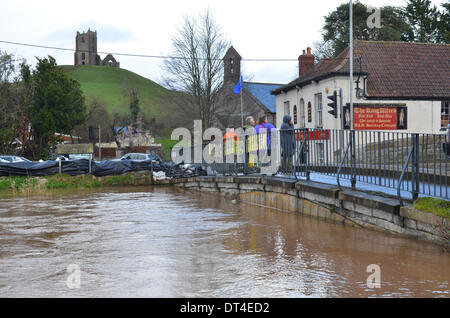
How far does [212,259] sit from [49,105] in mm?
44455

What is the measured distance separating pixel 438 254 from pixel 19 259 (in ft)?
18.4

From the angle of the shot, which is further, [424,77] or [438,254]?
[424,77]

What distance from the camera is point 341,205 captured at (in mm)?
9531

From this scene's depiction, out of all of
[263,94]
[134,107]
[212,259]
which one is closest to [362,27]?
[263,94]

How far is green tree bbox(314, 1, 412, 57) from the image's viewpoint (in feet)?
146

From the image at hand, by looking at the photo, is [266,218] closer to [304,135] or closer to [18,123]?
[304,135]

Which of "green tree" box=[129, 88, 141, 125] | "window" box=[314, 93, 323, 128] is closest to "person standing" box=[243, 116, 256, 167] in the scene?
"window" box=[314, 93, 323, 128]

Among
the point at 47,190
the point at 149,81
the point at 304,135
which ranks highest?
the point at 149,81

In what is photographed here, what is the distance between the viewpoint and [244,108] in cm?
5197

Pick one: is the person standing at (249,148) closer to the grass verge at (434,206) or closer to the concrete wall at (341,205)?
the concrete wall at (341,205)

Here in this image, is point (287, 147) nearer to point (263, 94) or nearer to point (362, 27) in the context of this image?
point (362, 27)

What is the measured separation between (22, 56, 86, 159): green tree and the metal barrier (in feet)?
110

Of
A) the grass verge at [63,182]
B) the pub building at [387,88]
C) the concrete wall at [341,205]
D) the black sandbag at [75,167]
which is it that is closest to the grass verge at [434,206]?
the concrete wall at [341,205]
